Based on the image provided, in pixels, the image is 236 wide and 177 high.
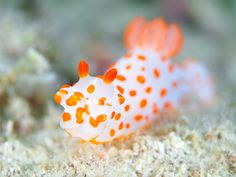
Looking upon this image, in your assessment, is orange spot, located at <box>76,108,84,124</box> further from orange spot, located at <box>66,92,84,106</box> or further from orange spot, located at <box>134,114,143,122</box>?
orange spot, located at <box>134,114,143,122</box>

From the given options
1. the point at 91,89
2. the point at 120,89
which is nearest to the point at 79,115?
the point at 91,89

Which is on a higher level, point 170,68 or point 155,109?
point 170,68

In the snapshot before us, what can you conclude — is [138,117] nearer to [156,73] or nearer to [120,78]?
[120,78]

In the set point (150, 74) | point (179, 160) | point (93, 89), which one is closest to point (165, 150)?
point (179, 160)

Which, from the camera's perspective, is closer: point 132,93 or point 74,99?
point 74,99

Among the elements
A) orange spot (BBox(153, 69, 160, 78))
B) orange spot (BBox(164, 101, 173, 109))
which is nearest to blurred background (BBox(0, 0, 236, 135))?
orange spot (BBox(164, 101, 173, 109))

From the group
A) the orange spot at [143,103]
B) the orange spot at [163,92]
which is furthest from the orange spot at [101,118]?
the orange spot at [163,92]

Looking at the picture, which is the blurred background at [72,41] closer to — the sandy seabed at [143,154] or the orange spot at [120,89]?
the sandy seabed at [143,154]
